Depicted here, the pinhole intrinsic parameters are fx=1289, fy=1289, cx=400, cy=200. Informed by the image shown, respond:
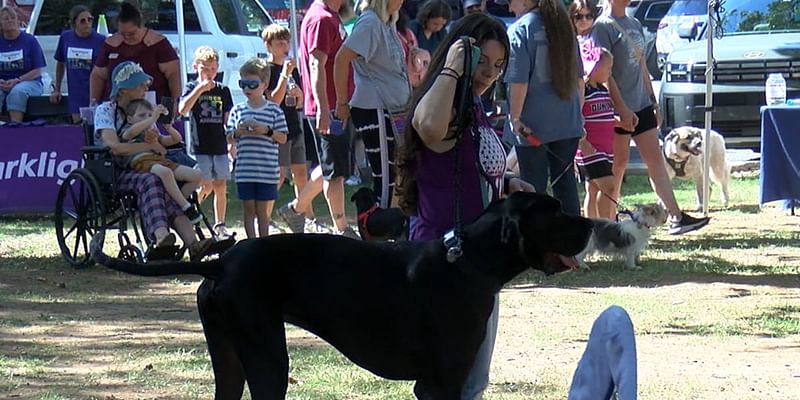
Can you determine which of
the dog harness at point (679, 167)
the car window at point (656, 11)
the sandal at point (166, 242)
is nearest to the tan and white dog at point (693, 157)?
the dog harness at point (679, 167)

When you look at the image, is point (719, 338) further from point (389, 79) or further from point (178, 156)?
point (178, 156)

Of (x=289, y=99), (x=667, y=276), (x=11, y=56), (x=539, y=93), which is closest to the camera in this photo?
(x=539, y=93)

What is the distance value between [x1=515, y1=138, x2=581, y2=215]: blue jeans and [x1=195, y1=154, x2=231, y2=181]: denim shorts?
3151mm

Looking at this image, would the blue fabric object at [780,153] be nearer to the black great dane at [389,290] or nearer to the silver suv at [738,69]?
the silver suv at [738,69]

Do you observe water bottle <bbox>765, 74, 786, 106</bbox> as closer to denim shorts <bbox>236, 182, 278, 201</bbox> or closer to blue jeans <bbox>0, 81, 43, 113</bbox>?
denim shorts <bbox>236, 182, 278, 201</bbox>

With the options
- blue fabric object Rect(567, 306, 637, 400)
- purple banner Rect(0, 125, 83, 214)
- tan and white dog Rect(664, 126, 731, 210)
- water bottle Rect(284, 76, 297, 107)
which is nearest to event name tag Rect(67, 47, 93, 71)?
purple banner Rect(0, 125, 83, 214)

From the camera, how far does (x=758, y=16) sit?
15.9 m

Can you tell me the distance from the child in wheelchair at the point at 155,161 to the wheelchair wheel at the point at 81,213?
0.34 m

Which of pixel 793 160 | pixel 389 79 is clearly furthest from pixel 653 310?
pixel 793 160

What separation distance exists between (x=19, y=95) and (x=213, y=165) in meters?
4.01

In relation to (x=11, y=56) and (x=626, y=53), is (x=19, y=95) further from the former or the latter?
(x=626, y=53)

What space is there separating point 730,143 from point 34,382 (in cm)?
1209

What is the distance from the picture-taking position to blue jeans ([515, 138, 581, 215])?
801 centimetres

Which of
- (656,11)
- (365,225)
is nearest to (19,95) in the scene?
(365,225)
